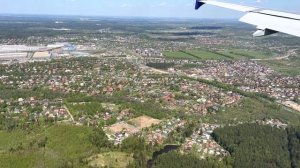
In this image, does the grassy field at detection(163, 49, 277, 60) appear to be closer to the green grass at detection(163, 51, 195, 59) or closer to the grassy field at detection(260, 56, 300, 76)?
the green grass at detection(163, 51, 195, 59)

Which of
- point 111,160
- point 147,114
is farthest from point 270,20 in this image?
point 147,114

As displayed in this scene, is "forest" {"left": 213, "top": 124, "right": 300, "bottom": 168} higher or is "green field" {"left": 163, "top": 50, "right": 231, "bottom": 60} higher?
"forest" {"left": 213, "top": 124, "right": 300, "bottom": 168}

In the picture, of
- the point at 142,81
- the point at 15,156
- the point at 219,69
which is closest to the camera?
the point at 15,156

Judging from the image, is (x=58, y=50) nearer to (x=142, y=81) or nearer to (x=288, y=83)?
(x=142, y=81)

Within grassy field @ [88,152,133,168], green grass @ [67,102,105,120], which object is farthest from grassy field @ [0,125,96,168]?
green grass @ [67,102,105,120]

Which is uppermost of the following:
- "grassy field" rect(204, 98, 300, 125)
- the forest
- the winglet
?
the winglet

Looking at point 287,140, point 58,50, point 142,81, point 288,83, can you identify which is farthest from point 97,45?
point 287,140

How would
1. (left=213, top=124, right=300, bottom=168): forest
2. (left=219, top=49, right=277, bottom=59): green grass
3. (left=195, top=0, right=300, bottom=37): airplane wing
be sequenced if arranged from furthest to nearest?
(left=219, top=49, right=277, bottom=59): green grass < (left=213, top=124, right=300, bottom=168): forest < (left=195, top=0, right=300, bottom=37): airplane wing

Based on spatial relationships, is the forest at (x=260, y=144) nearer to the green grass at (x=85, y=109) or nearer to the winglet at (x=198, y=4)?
the green grass at (x=85, y=109)
